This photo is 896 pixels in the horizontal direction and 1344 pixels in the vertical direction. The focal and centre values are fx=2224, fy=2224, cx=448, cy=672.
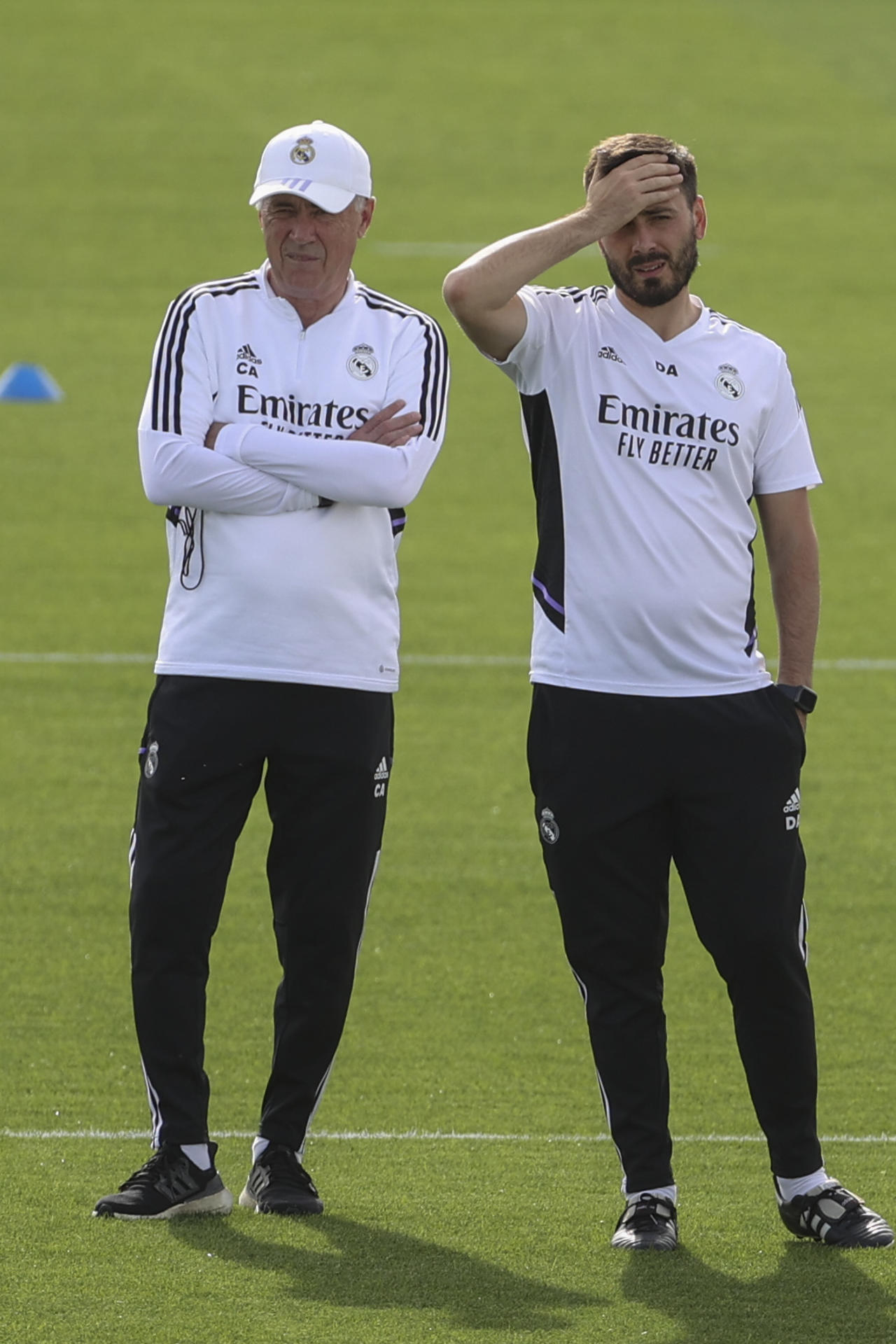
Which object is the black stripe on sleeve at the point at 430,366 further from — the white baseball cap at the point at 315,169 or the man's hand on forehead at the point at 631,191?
the man's hand on forehead at the point at 631,191

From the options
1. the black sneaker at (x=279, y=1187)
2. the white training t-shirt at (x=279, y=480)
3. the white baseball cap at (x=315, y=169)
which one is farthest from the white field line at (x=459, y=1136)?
the white baseball cap at (x=315, y=169)

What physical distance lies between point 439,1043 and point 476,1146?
77 centimetres

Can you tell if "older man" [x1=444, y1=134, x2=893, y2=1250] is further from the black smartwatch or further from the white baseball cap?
the white baseball cap

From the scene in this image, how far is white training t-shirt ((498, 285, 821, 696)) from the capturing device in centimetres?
399

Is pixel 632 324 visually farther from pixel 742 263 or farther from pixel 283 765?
pixel 742 263

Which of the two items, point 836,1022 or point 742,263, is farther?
point 742,263

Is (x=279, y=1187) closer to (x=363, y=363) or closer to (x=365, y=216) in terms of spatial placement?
(x=363, y=363)

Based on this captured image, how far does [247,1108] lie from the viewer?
500cm

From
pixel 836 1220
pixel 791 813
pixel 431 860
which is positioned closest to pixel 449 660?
pixel 431 860

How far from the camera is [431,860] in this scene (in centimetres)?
706

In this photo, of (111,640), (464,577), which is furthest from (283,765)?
(464,577)

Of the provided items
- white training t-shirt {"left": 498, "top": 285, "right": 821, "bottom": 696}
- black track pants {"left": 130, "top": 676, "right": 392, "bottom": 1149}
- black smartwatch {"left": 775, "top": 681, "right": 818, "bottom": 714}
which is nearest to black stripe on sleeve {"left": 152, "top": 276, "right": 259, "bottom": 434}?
black track pants {"left": 130, "top": 676, "right": 392, "bottom": 1149}

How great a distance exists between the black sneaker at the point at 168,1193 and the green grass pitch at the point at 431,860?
5cm

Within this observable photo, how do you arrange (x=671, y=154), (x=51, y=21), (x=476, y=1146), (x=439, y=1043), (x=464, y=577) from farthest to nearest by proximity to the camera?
1. (x=51, y=21)
2. (x=464, y=577)
3. (x=439, y=1043)
4. (x=476, y=1146)
5. (x=671, y=154)
